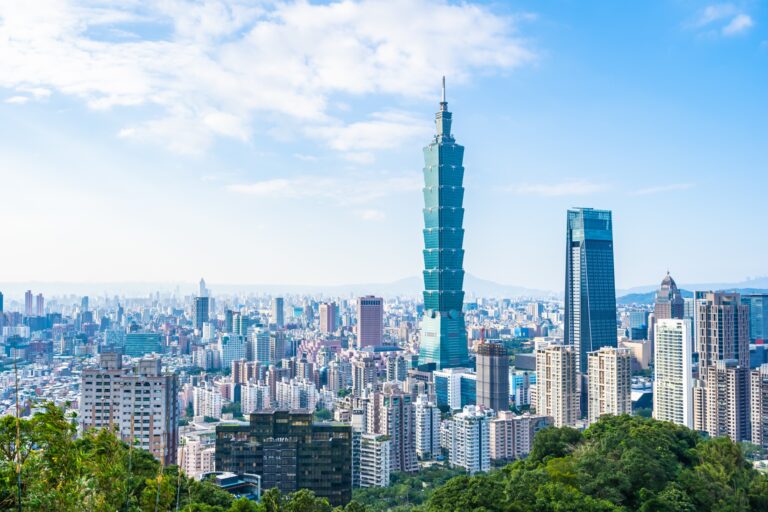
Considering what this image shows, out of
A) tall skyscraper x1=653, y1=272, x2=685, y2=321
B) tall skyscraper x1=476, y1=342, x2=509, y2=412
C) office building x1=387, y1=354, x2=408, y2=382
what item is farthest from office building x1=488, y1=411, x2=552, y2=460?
tall skyscraper x1=653, y1=272, x2=685, y2=321

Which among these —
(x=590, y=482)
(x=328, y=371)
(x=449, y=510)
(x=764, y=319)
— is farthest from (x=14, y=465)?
(x=764, y=319)

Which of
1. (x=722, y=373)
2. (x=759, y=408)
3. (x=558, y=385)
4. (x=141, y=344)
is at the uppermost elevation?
(x=722, y=373)

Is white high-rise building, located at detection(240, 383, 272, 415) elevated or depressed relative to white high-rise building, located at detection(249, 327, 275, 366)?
depressed

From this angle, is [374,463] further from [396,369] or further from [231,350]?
[231,350]

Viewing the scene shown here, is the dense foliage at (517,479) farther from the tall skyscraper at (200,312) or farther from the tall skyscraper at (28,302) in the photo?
the tall skyscraper at (28,302)

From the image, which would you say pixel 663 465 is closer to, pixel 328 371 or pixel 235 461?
pixel 235 461

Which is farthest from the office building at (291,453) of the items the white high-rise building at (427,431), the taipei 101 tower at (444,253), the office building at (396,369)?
the taipei 101 tower at (444,253)

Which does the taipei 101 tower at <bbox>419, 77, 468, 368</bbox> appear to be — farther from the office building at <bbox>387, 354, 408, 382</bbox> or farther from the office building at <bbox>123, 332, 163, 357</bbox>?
the office building at <bbox>123, 332, 163, 357</bbox>

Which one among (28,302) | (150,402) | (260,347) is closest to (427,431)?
(150,402)
